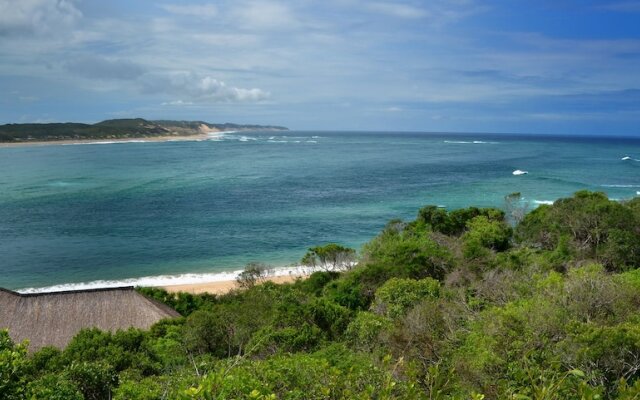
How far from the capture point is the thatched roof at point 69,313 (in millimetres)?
15611

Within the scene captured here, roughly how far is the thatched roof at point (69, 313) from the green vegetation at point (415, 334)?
1.89 metres

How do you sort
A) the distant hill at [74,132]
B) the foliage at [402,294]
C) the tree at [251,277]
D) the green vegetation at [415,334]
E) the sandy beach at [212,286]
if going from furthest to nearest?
the distant hill at [74,132] → the sandy beach at [212,286] → the tree at [251,277] → the foliage at [402,294] → the green vegetation at [415,334]

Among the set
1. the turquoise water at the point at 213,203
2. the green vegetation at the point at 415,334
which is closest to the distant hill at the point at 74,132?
the turquoise water at the point at 213,203

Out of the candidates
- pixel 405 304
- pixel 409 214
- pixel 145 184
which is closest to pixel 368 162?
pixel 145 184

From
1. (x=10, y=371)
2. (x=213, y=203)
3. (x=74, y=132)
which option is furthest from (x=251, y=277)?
(x=74, y=132)

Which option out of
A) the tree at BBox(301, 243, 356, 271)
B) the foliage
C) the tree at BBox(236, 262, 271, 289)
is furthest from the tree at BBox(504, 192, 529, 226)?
the foliage

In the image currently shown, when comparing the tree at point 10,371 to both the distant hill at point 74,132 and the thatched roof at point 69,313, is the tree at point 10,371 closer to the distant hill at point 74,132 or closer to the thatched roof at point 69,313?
the thatched roof at point 69,313

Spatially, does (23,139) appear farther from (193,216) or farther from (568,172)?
(568,172)

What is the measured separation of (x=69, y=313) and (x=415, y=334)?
11.5 meters

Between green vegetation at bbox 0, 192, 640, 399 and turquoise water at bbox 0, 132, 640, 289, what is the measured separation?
35.9ft

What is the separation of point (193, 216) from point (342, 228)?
1262 centimetres

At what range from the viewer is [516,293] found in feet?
47.1

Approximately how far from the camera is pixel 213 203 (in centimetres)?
4697

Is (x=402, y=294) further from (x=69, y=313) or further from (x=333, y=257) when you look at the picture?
(x=69, y=313)
